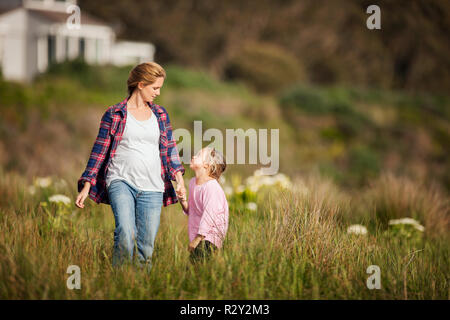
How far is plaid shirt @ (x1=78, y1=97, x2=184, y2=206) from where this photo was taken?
148 inches

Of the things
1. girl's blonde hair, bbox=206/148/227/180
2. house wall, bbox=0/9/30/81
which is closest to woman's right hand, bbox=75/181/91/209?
girl's blonde hair, bbox=206/148/227/180

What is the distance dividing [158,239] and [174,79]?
1693 centimetres

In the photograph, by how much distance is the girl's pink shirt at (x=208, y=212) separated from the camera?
3.70m

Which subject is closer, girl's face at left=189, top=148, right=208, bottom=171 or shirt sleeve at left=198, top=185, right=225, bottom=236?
shirt sleeve at left=198, top=185, right=225, bottom=236

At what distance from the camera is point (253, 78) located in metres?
25.2

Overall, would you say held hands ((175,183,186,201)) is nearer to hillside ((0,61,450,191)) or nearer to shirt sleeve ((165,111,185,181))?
shirt sleeve ((165,111,185,181))

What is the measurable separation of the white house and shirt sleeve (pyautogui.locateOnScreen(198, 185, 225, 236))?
1677 cm

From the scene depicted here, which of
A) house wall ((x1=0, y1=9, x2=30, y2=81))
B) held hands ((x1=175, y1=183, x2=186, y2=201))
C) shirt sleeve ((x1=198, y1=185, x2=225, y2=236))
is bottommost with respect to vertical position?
shirt sleeve ((x1=198, y1=185, x2=225, y2=236))

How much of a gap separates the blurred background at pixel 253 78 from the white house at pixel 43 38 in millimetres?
51

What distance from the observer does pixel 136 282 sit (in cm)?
338

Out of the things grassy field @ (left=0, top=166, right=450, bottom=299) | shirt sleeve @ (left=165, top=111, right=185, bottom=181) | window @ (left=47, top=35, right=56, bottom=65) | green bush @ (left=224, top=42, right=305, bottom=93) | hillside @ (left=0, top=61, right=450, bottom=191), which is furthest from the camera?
green bush @ (left=224, top=42, right=305, bottom=93)

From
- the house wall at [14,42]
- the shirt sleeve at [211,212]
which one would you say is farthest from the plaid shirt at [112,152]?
the house wall at [14,42]

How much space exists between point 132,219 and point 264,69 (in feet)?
72.5

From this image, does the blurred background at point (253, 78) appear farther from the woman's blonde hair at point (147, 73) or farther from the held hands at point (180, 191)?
the woman's blonde hair at point (147, 73)
